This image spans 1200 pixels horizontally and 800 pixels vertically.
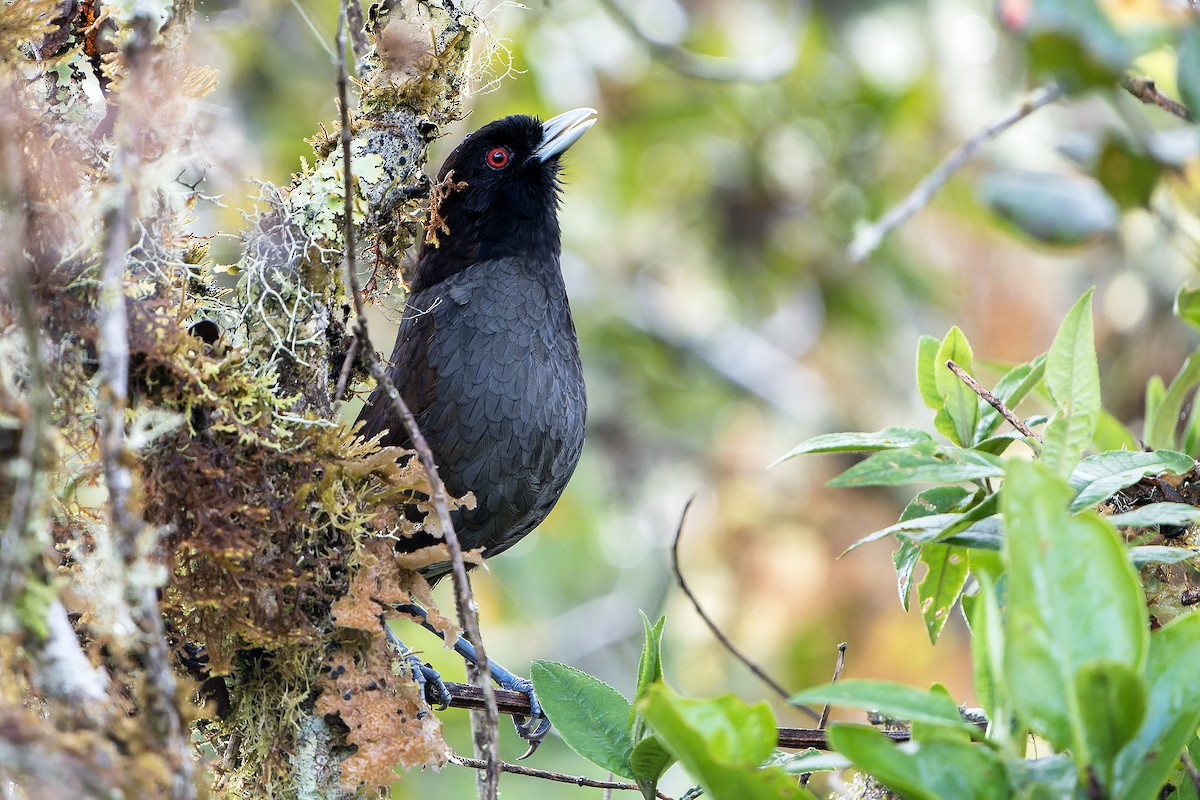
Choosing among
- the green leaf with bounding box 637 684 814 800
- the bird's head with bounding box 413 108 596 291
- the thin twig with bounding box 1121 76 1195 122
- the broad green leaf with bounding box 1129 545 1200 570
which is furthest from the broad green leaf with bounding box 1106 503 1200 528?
the bird's head with bounding box 413 108 596 291

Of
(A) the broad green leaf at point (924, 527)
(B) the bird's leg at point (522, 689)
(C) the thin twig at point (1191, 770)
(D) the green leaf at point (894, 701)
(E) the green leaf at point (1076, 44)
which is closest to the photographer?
(D) the green leaf at point (894, 701)

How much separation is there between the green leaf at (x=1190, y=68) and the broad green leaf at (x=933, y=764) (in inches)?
65.3

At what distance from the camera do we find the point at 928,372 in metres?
2.24

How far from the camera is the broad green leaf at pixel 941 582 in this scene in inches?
87.7

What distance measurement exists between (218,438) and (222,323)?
268mm

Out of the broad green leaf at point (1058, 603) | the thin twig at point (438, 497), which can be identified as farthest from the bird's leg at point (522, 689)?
the broad green leaf at point (1058, 603)

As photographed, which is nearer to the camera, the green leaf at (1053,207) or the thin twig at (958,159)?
the thin twig at (958,159)

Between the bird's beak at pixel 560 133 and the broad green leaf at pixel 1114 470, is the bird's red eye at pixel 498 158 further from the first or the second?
the broad green leaf at pixel 1114 470

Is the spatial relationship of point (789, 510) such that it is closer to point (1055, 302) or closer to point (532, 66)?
point (1055, 302)

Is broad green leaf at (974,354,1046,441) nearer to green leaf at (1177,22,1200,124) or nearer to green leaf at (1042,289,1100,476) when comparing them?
green leaf at (1042,289,1100,476)

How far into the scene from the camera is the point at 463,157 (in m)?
3.44

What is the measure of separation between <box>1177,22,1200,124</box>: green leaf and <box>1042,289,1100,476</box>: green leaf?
0.85m

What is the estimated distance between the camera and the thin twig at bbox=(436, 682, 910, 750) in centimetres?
200

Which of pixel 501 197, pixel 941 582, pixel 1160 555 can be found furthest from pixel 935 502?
pixel 501 197
